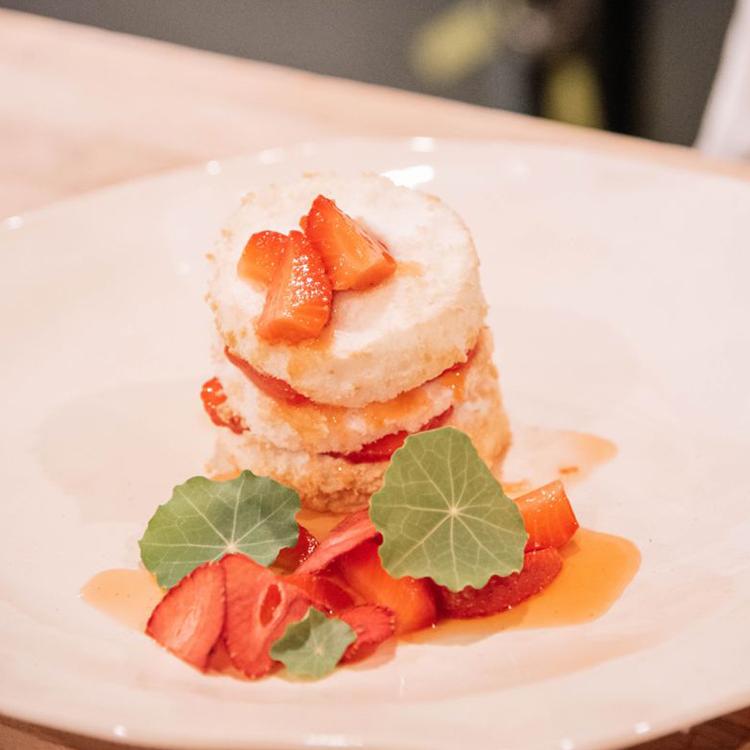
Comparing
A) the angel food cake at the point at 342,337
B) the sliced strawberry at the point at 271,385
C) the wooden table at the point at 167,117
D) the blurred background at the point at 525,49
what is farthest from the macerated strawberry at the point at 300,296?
the blurred background at the point at 525,49

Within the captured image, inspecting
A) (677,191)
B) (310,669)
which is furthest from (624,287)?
(310,669)

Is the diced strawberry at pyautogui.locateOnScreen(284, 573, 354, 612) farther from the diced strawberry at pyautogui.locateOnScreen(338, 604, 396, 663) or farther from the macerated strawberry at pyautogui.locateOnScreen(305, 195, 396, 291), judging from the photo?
the macerated strawberry at pyautogui.locateOnScreen(305, 195, 396, 291)

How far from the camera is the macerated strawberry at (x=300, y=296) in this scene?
1817 millimetres

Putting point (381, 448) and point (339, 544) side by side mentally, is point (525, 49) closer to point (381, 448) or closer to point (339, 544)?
point (381, 448)

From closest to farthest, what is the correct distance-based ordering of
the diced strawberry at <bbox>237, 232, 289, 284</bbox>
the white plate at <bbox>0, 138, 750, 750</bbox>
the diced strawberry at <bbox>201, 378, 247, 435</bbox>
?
the white plate at <bbox>0, 138, 750, 750</bbox> → the diced strawberry at <bbox>237, 232, 289, 284</bbox> → the diced strawberry at <bbox>201, 378, 247, 435</bbox>

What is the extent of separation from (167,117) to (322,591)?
2123mm

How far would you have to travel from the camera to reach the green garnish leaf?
5.04ft

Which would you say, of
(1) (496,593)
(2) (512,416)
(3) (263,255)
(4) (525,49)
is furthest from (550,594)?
(4) (525,49)

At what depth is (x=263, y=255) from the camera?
1947mm

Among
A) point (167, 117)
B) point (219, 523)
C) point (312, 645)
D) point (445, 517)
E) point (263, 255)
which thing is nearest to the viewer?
point (312, 645)

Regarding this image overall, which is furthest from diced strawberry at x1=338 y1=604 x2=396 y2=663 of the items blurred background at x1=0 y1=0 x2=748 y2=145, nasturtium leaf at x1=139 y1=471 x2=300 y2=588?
blurred background at x1=0 y1=0 x2=748 y2=145

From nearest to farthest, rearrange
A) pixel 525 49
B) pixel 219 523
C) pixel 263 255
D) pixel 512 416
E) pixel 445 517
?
1. pixel 445 517
2. pixel 219 523
3. pixel 263 255
4. pixel 512 416
5. pixel 525 49

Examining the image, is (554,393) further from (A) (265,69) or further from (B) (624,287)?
(A) (265,69)

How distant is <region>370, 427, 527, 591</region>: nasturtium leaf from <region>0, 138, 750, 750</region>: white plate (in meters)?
0.12
